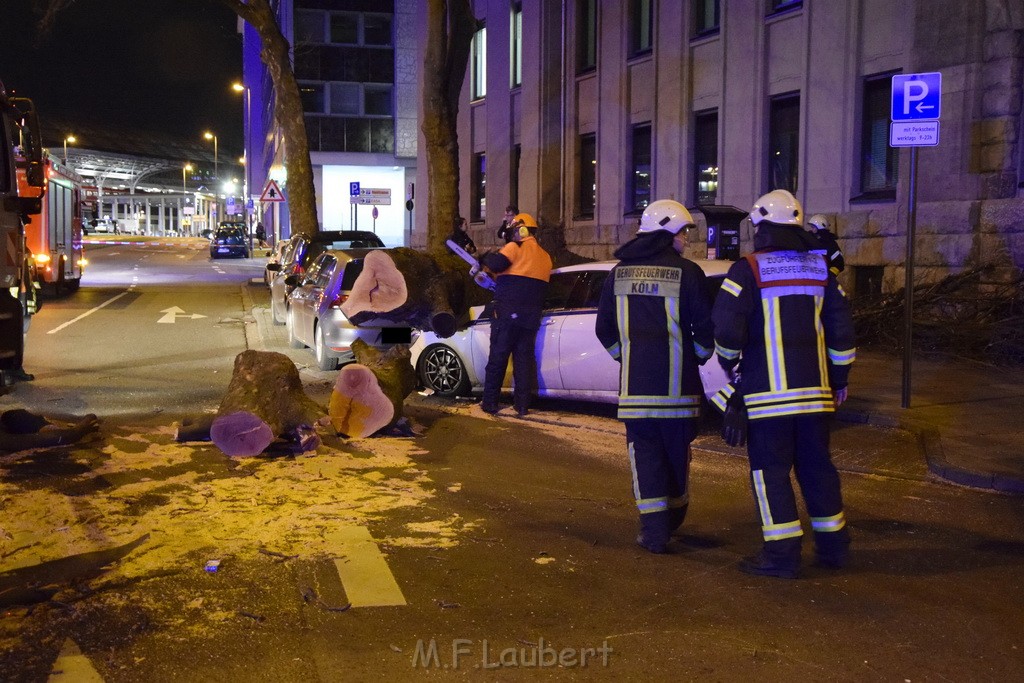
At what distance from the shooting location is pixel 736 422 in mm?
5465

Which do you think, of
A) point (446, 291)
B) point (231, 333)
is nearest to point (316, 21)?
point (231, 333)

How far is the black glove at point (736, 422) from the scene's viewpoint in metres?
5.46

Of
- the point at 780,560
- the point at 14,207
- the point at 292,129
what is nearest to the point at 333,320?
the point at 14,207

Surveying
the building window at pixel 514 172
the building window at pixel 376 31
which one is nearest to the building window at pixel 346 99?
the building window at pixel 376 31

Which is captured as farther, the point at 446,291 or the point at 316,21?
the point at 316,21

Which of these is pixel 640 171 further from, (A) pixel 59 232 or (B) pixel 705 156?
(A) pixel 59 232

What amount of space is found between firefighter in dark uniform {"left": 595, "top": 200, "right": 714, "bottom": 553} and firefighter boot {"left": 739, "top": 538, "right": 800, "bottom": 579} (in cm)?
57

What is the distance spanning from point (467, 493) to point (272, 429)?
189 cm

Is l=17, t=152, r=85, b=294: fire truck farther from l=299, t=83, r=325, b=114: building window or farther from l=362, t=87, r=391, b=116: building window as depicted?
l=362, t=87, r=391, b=116: building window

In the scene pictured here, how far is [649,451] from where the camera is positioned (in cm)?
570

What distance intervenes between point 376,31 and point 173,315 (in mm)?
29470

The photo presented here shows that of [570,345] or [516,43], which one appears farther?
[516,43]

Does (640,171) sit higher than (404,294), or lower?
higher

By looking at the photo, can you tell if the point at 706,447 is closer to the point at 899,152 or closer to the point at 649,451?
the point at 649,451
